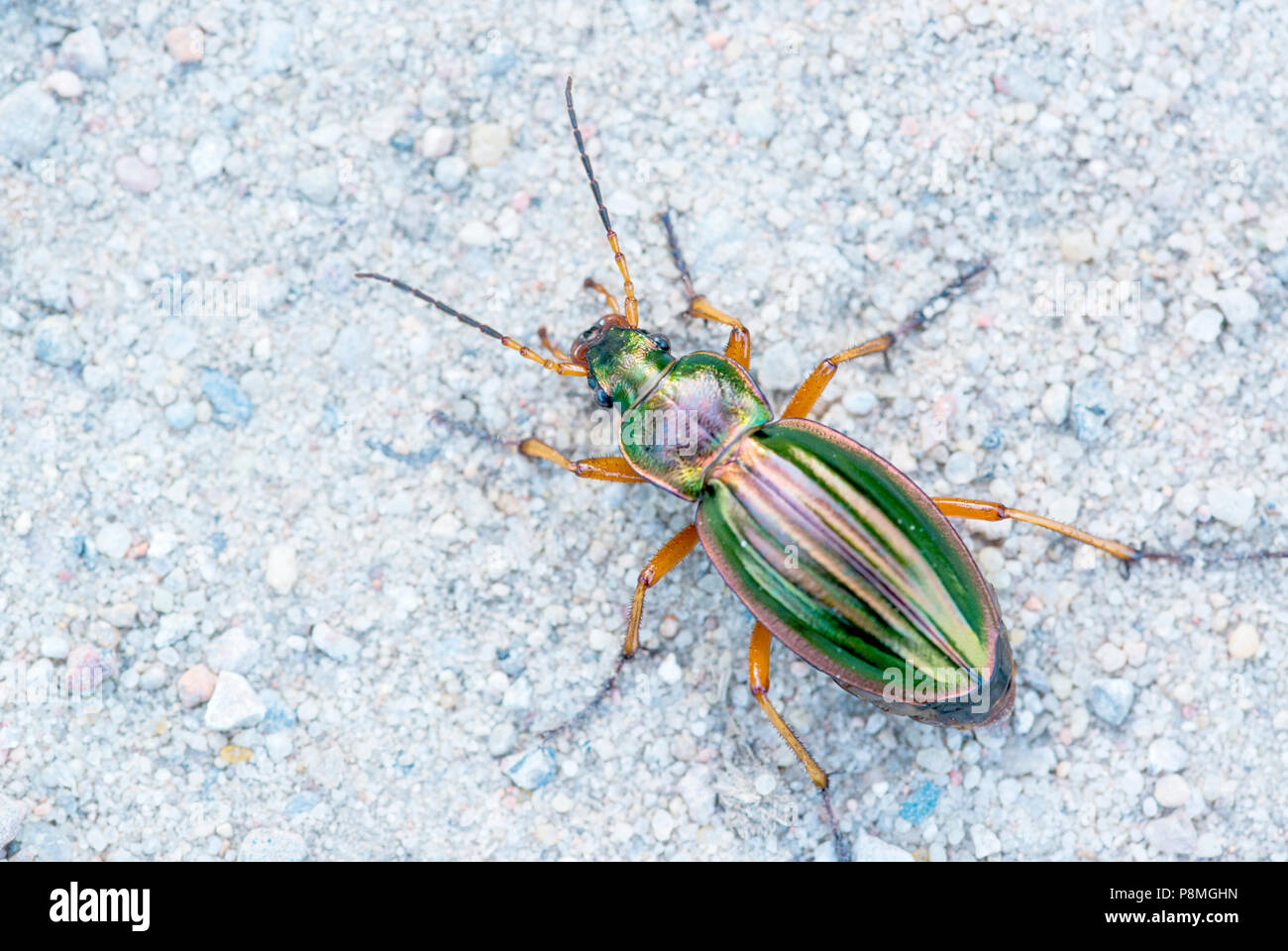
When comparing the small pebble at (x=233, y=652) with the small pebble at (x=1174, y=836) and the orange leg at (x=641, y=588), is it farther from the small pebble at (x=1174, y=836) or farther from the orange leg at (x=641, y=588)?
the small pebble at (x=1174, y=836)

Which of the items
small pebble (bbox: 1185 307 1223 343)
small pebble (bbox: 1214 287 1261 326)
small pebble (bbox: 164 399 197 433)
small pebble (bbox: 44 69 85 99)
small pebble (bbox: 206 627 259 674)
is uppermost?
small pebble (bbox: 44 69 85 99)

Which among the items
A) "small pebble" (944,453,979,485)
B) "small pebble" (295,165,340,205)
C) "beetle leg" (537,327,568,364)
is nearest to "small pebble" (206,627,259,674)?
"beetle leg" (537,327,568,364)

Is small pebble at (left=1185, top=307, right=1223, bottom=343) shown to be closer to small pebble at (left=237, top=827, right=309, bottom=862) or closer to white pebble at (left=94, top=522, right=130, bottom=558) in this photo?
small pebble at (left=237, top=827, right=309, bottom=862)

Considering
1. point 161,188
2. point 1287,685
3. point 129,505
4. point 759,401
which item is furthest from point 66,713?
point 1287,685

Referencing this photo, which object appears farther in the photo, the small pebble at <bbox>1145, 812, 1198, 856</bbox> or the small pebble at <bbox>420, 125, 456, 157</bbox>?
the small pebble at <bbox>420, 125, 456, 157</bbox>

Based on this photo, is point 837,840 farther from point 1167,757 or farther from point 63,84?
point 63,84

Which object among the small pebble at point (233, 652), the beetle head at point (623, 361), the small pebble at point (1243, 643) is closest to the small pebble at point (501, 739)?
the small pebble at point (233, 652)

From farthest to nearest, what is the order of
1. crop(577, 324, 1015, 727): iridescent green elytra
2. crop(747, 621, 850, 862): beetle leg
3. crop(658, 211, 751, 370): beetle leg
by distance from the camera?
crop(658, 211, 751, 370): beetle leg, crop(747, 621, 850, 862): beetle leg, crop(577, 324, 1015, 727): iridescent green elytra

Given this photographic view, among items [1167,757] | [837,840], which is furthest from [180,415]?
[1167,757]
